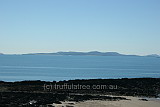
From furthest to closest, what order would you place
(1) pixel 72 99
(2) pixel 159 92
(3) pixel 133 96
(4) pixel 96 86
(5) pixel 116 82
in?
(5) pixel 116 82
(4) pixel 96 86
(2) pixel 159 92
(3) pixel 133 96
(1) pixel 72 99

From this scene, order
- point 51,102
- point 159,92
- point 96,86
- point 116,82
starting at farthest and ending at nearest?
point 116,82 < point 96,86 < point 159,92 < point 51,102

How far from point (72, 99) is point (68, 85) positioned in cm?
1258

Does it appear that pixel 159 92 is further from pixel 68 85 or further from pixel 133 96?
pixel 68 85

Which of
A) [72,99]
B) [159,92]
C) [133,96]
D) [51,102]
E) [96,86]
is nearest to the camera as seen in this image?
[51,102]

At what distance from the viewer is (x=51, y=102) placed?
94.8ft

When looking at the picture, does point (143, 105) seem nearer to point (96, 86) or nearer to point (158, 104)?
point (158, 104)

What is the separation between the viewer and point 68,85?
43.9 meters

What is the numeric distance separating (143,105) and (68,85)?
16.8 metres

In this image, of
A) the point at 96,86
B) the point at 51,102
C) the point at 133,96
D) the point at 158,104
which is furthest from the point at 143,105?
the point at 96,86

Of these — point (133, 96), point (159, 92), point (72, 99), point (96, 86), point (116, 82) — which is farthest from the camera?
point (116, 82)

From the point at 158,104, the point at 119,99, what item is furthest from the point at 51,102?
the point at 158,104

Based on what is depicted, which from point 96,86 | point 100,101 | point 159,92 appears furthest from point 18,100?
point 159,92

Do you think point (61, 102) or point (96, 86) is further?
point (96, 86)

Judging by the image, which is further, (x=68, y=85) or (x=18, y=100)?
(x=68, y=85)
